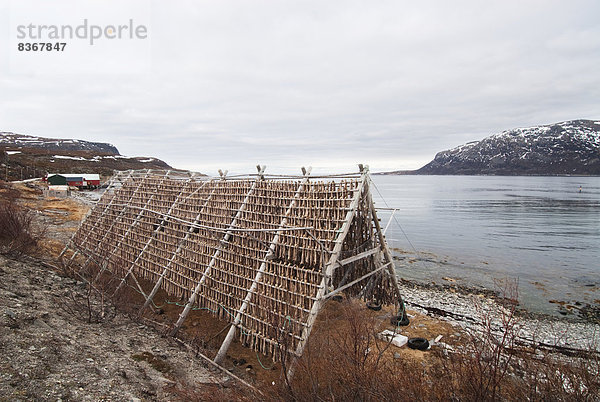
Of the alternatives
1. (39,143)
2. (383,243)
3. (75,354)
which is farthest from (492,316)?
(39,143)

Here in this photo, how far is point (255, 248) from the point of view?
855 cm

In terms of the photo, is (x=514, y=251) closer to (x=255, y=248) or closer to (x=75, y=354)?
(x=255, y=248)

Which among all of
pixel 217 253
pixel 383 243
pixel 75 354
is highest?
pixel 383 243

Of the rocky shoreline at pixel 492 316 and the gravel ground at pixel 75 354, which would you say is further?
the rocky shoreline at pixel 492 316

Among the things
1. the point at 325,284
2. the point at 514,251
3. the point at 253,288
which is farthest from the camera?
the point at 514,251

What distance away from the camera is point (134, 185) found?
14125 mm

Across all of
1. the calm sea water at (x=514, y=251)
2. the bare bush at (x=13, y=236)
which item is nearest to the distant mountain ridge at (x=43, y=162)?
the bare bush at (x=13, y=236)

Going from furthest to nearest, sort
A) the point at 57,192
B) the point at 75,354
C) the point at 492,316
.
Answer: the point at 57,192, the point at 492,316, the point at 75,354

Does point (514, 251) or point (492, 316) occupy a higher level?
point (492, 316)

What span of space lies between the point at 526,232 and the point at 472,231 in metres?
5.36

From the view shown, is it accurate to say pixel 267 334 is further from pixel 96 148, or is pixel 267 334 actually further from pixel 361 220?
pixel 96 148

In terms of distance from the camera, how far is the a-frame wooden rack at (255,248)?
7.37m

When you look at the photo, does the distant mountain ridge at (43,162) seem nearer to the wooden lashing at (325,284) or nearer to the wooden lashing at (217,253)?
the wooden lashing at (217,253)

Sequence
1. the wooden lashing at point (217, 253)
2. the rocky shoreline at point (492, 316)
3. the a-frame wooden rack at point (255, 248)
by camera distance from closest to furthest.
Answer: the a-frame wooden rack at point (255, 248), the wooden lashing at point (217, 253), the rocky shoreline at point (492, 316)
